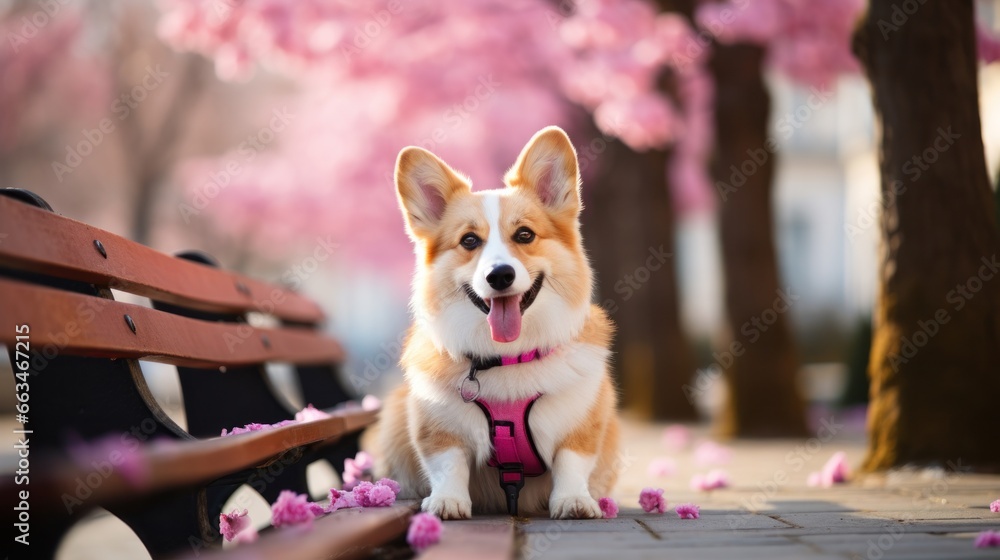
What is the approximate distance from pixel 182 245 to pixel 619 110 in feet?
63.9

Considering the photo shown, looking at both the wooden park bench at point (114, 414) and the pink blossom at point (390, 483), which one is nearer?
the wooden park bench at point (114, 414)

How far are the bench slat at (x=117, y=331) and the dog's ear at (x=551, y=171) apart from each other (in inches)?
50.6

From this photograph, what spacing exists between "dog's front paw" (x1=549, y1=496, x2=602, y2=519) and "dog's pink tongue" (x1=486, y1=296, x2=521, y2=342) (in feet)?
1.91

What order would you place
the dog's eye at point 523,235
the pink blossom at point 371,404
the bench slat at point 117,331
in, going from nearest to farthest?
the bench slat at point 117,331
the dog's eye at point 523,235
the pink blossom at point 371,404

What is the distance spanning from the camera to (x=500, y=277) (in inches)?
128

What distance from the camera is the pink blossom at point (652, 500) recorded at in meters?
3.63

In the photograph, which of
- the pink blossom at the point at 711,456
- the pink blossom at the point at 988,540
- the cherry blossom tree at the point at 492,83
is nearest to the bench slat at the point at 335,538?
the pink blossom at the point at 988,540

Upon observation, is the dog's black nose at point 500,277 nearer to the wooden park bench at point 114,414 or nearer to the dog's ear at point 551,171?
the dog's ear at point 551,171

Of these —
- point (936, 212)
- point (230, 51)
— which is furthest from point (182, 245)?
point (936, 212)

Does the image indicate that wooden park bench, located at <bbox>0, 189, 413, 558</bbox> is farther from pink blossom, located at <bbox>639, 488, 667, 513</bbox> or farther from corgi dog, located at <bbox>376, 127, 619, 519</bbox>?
pink blossom, located at <bbox>639, 488, 667, 513</bbox>

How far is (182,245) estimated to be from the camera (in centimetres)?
2619

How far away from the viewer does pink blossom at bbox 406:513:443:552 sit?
2662 mm

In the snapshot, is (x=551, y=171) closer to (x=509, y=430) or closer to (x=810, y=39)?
(x=509, y=430)

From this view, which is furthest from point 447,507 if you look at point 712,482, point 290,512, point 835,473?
point 835,473
